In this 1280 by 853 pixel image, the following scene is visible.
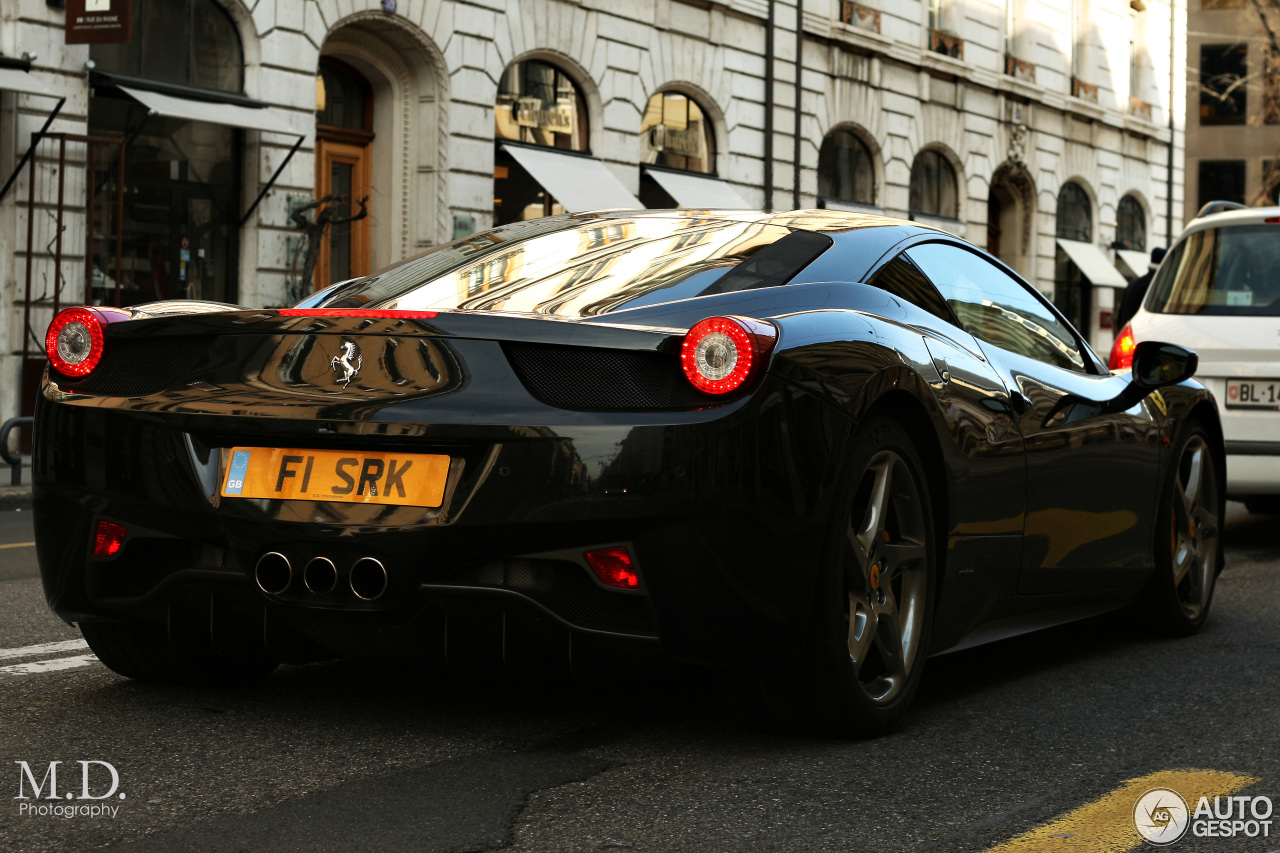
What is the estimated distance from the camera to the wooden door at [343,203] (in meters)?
18.9

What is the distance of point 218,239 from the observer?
1716 centimetres

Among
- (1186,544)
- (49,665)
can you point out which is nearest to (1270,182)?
(1186,544)

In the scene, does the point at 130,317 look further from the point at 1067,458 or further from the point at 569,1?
the point at 569,1

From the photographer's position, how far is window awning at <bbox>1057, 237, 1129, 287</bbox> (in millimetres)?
32250

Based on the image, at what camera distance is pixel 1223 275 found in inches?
352

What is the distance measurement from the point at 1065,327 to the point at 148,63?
1265 centimetres

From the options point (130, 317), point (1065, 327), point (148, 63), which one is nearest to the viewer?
point (130, 317)

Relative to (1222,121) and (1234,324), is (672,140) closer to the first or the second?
(1234,324)

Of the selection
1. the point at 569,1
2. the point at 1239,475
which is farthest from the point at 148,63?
the point at 1239,475

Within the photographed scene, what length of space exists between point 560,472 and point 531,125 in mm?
17595

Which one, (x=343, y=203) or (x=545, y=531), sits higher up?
(x=343, y=203)

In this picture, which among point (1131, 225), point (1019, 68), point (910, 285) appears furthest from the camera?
point (1131, 225)

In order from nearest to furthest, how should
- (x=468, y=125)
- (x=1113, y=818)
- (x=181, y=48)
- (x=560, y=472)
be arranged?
(x=1113, y=818) → (x=560, y=472) → (x=181, y=48) → (x=468, y=125)

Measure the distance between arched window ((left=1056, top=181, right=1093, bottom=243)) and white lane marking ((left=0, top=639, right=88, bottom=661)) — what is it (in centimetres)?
2951
